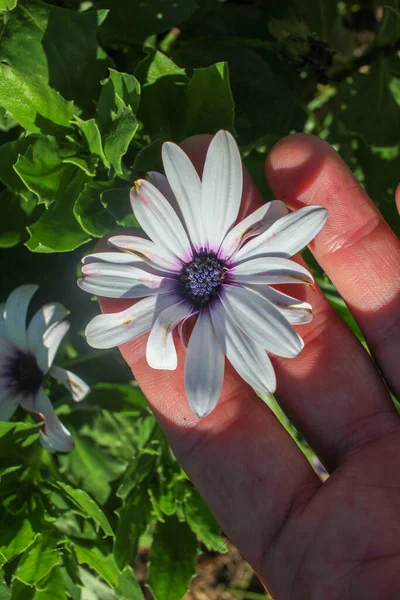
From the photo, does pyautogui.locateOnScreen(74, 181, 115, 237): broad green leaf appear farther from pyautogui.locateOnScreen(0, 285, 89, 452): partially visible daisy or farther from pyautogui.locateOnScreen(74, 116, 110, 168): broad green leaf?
pyautogui.locateOnScreen(0, 285, 89, 452): partially visible daisy

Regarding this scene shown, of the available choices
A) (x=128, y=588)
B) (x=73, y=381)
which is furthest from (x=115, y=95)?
(x=128, y=588)

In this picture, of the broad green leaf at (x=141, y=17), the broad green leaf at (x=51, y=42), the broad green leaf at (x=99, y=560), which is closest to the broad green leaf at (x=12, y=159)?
the broad green leaf at (x=51, y=42)

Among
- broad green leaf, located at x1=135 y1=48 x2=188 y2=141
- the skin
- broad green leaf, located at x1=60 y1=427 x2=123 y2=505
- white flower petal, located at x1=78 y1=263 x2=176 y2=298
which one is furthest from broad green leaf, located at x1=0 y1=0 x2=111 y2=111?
broad green leaf, located at x1=60 y1=427 x2=123 y2=505

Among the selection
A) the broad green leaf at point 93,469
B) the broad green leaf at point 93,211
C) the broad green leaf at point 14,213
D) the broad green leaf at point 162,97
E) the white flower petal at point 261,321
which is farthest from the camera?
the broad green leaf at point 93,469

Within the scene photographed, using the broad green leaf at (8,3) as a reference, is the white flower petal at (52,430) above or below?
below

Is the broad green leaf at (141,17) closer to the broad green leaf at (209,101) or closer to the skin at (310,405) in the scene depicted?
the broad green leaf at (209,101)
